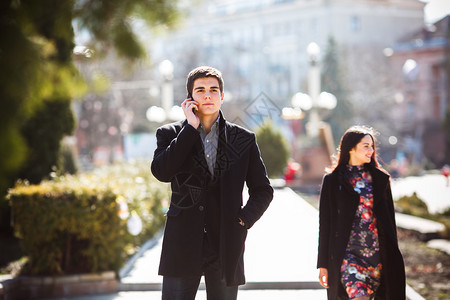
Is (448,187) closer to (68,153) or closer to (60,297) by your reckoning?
(60,297)

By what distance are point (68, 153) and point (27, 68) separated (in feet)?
54.8

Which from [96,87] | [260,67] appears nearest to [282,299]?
[96,87]

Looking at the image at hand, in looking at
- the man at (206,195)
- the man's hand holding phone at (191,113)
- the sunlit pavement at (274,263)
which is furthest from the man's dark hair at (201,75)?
the sunlit pavement at (274,263)

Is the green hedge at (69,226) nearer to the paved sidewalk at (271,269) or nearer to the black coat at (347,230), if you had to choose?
the paved sidewalk at (271,269)

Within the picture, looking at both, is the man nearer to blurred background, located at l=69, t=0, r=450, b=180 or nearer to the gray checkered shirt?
the gray checkered shirt

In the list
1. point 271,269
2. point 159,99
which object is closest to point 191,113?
point 271,269

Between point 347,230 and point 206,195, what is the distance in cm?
135

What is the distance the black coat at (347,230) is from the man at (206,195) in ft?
3.31

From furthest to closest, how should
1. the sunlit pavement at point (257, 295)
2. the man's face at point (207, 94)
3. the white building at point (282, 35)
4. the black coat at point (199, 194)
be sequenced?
the white building at point (282, 35), the sunlit pavement at point (257, 295), the man's face at point (207, 94), the black coat at point (199, 194)

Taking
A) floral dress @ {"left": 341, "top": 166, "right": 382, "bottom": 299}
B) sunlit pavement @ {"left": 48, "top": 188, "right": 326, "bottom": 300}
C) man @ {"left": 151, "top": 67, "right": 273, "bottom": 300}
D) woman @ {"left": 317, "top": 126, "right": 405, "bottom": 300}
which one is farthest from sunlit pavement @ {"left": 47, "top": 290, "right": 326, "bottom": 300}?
man @ {"left": 151, "top": 67, "right": 273, "bottom": 300}

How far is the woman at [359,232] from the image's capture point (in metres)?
4.20

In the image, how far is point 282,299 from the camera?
6.62m

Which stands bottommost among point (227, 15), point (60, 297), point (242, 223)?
point (60, 297)

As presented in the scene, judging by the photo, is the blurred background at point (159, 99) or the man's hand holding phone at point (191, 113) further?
the man's hand holding phone at point (191, 113)
